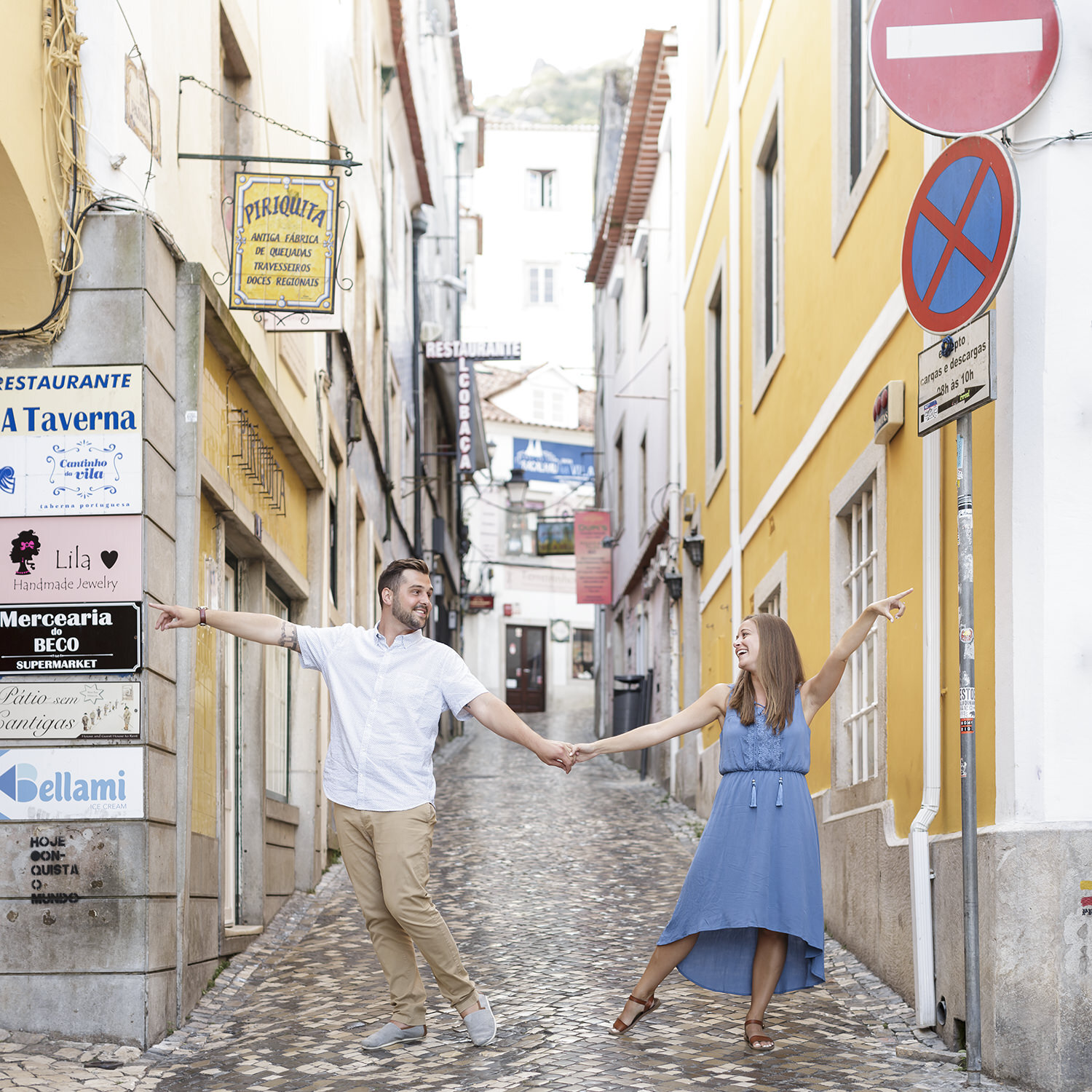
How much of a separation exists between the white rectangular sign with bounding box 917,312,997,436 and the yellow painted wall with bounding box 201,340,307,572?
3.36 metres

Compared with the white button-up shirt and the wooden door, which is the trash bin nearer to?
the white button-up shirt

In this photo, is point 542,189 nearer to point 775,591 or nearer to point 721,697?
point 775,591

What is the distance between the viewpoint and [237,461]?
8.26 meters

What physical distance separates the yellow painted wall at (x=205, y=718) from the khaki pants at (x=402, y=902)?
3.95 ft

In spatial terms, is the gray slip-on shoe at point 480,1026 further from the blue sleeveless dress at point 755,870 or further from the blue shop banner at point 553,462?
the blue shop banner at point 553,462

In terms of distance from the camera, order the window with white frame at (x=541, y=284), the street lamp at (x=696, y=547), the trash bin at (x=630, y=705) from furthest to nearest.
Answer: the window with white frame at (x=541, y=284)
the trash bin at (x=630, y=705)
the street lamp at (x=696, y=547)

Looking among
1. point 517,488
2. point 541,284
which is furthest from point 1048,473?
point 541,284

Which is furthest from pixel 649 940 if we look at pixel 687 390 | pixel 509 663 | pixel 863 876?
pixel 509 663

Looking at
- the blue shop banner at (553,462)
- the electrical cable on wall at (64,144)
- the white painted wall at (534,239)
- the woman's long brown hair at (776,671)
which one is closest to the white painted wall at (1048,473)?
the woman's long brown hair at (776,671)

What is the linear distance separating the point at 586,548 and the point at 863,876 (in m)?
20.9

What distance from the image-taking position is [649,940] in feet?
26.0

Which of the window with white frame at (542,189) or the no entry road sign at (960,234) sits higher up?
the window with white frame at (542,189)

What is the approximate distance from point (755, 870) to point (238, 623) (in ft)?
6.77

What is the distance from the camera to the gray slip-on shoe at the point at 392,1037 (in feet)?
18.6
